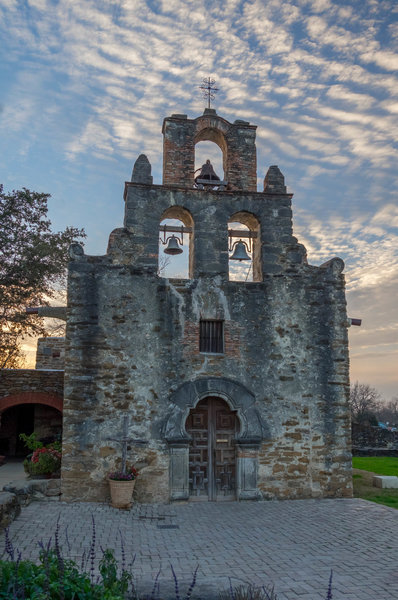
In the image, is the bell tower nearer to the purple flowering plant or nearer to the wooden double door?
the wooden double door

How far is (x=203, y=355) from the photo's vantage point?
34.3 ft

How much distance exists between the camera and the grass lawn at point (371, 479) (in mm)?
10828

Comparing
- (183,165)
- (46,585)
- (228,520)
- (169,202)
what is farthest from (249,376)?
(46,585)

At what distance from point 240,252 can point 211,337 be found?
2064 mm

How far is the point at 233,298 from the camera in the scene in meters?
10.8

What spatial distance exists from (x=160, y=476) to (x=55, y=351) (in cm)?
1114

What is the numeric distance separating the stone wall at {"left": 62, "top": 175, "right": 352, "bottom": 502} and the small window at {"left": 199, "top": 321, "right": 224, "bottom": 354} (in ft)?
0.65

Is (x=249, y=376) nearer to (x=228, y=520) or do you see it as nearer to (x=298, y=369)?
(x=298, y=369)

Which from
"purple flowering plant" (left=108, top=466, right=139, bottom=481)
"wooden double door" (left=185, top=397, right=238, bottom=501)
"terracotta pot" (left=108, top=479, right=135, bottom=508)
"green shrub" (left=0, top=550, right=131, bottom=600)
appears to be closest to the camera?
"green shrub" (left=0, top=550, right=131, bottom=600)

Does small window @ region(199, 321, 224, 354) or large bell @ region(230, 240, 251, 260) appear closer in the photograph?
small window @ region(199, 321, 224, 354)

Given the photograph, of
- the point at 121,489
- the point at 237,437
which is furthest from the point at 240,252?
the point at 121,489

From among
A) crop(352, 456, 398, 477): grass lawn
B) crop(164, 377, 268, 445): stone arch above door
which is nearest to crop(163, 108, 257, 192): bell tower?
crop(164, 377, 268, 445): stone arch above door

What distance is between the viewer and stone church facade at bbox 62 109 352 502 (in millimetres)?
9938

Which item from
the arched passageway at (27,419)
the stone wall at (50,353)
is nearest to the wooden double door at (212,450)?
the arched passageway at (27,419)
